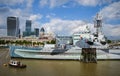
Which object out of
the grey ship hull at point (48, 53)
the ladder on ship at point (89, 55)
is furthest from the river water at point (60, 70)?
the grey ship hull at point (48, 53)

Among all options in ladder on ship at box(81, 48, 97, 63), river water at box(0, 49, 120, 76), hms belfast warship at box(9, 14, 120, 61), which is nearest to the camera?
river water at box(0, 49, 120, 76)

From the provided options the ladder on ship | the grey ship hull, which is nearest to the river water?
the ladder on ship

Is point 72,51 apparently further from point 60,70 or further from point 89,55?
point 60,70

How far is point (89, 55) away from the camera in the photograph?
166 ft

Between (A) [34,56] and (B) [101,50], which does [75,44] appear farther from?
(A) [34,56]

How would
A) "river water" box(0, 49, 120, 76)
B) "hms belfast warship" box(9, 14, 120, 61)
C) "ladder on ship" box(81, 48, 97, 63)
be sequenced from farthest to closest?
"hms belfast warship" box(9, 14, 120, 61), "ladder on ship" box(81, 48, 97, 63), "river water" box(0, 49, 120, 76)

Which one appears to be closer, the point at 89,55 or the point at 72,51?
the point at 89,55

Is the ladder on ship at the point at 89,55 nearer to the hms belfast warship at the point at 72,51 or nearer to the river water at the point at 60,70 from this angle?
the hms belfast warship at the point at 72,51

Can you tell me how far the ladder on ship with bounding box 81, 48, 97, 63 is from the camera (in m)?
50.3

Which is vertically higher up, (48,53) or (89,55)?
(48,53)

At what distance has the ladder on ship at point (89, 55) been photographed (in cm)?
5034

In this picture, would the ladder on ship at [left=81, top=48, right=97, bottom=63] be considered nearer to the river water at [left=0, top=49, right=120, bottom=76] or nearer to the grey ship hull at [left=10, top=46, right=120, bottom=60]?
the grey ship hull at [left=10, top=46, right=120, bottom=60]

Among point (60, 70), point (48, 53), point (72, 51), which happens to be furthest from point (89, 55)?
point (60, 70)

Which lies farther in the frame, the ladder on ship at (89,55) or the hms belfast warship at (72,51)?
the hms belfast warship at (72,51)
